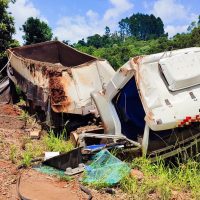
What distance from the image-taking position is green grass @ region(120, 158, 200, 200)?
15.7 feet

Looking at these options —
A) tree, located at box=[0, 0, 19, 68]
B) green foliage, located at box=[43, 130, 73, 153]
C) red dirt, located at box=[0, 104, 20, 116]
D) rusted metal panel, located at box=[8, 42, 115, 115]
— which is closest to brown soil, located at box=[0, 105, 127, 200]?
green foliage, located at box=[43, 130, 73, 153]

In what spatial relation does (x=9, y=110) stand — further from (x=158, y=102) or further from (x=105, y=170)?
(x=105, y=170)

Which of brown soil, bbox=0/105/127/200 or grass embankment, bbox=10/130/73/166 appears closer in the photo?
brown soil, bbox=0/105/127/200

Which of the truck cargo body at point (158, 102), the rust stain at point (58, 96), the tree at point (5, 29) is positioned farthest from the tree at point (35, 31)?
the truck cargo body at point (158, 102)

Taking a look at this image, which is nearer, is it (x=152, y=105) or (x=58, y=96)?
(x=152, y=105)

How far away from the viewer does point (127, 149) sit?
5.92 metres

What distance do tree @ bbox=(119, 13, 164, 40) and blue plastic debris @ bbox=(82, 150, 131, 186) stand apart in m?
100

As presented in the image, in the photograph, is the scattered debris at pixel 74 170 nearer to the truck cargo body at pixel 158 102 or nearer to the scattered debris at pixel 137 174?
the scattered debris at pixel 137 174

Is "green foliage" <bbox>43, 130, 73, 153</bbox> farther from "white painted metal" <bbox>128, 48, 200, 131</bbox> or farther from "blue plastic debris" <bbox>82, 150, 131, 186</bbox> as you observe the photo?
"white painted metal" <bbox>128, 48, 200, 131</bbox>

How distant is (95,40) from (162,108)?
62904mm

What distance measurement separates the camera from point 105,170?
522 cm

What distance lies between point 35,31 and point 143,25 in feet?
308

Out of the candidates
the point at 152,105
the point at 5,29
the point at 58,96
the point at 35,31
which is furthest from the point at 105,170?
the point at 35,31

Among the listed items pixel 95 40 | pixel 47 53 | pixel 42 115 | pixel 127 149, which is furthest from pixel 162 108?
pixel 95 40
